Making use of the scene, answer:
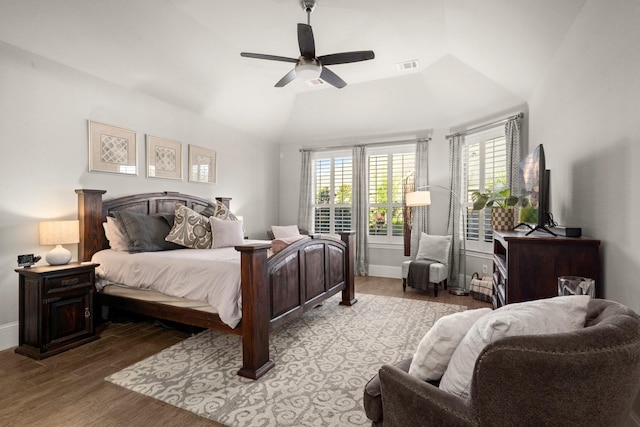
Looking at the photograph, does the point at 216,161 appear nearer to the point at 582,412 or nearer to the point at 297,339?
the point at 297,339

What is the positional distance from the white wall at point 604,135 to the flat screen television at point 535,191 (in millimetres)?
248

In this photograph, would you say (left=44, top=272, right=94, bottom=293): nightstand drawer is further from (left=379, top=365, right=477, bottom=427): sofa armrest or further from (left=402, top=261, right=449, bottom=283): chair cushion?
(left=402, top=261, right=449, bottom=283): chair cushion

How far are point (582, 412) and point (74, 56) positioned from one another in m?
4.74

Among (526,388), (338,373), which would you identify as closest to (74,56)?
(338,373)

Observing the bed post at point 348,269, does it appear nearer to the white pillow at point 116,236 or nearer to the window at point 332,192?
the window at point 332,192

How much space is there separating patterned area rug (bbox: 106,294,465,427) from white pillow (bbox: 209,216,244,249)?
115 cm

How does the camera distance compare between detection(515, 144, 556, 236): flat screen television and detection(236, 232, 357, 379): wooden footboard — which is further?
detection(515, 144, 556, 236): flat screen television

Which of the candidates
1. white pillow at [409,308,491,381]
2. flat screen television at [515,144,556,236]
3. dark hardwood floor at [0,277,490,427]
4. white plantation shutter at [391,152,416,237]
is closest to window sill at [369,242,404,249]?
white plantation shutter at [391,152,416,237]

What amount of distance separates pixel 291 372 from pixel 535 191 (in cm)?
258

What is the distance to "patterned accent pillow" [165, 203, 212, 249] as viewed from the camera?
3.95 meters

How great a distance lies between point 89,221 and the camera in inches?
142

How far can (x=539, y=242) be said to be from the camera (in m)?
2.39

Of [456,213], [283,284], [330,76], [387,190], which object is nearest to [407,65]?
[330,76]

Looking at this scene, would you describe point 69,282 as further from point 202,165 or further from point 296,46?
point 296,46
